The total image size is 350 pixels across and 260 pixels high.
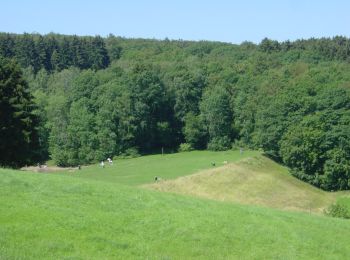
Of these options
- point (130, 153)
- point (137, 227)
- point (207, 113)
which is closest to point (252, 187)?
point (130, 153)

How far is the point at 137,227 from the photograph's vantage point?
18.3 m

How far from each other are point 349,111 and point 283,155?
10.6 m

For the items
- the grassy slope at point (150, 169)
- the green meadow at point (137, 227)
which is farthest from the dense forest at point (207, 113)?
the green meadow at point (137, 227)

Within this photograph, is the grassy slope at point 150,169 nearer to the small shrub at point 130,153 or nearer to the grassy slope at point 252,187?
the grassy slope at point 252,187

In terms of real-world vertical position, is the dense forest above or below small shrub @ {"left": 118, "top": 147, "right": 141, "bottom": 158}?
above

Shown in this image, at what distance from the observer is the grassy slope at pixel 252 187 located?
55.2 meters

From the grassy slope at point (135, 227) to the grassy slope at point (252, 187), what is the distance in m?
30.5

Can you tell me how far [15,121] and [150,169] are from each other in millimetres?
24330

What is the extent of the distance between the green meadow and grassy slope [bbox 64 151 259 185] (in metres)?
32.8

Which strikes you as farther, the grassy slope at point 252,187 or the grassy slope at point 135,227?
the grassy slope at point 252,187

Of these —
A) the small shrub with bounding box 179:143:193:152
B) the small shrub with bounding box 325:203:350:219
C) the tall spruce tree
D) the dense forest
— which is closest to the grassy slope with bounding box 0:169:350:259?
the small shrub with bounding box 325:203:350:219

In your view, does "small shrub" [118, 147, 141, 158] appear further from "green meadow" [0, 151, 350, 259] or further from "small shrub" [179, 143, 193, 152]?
"green meadow" [0, 151, 350, 259]

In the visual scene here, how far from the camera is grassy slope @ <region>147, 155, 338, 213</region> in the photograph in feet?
181

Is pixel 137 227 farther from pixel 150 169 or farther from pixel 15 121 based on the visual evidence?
pixel 150 169
